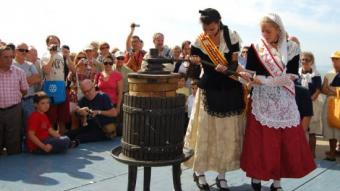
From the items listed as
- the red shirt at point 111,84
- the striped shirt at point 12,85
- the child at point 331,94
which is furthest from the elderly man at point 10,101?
the child at point 331,94

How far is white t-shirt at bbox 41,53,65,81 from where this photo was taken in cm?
766

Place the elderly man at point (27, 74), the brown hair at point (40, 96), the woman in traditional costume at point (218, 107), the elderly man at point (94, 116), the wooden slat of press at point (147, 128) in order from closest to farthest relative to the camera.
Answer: the wooden slat of press at point (147, 128) → the woman in traditional costume at point (218, 107) → the brown hair at point (40, 96) → the elderly man at point (27, 74) → the elderly man at point (94, 116)

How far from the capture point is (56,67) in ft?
25.1

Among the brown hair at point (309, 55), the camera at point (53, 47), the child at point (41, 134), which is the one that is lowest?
the child at point (41, 134)

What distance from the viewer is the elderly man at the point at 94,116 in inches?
313

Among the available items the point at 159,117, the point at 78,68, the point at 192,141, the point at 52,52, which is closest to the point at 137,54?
the point at 78,68

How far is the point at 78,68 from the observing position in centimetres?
829

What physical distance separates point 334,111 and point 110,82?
3925 mm

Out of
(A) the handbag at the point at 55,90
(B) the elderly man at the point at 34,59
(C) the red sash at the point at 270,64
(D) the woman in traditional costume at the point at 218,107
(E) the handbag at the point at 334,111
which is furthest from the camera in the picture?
(B) the elderly man at the point at 34,59

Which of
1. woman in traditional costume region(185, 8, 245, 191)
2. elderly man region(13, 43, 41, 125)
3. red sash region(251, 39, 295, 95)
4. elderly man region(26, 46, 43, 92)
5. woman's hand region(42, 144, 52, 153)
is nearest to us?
red sash region(251, 39, 295, 95)

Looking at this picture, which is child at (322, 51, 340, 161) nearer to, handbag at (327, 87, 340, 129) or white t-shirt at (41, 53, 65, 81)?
handbag at (327, 87, 340, 129)

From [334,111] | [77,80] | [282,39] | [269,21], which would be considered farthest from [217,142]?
[77,80]

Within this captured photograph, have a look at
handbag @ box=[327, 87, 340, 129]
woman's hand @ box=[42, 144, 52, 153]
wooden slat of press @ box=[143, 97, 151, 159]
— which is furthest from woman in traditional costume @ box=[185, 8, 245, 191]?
woman's hand @ box=[42, 144, 52, 153]

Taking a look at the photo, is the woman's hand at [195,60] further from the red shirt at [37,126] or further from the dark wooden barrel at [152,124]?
the red shirt at [37,126]
